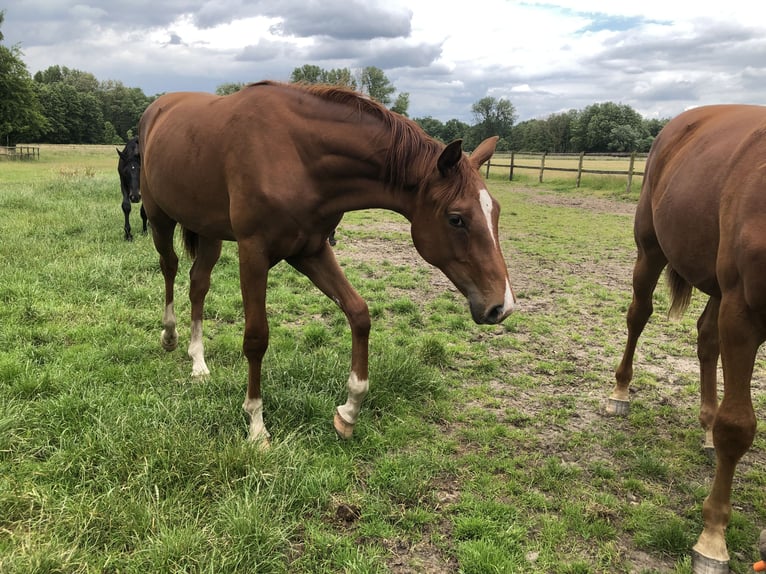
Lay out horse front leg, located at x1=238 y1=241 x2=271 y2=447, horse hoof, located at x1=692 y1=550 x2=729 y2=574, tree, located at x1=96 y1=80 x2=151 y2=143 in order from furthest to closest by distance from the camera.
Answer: tree, located at x1=96 y1=80 x2=151 y2=143 → horse front leg, located at x1=238 y1=241 x2=271 y2=447 → horse hoof, located at x1=692 y1=550 x2=729 y2=574

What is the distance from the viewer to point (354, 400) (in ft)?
11.0

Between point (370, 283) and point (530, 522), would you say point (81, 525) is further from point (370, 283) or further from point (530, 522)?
point (370, 283)

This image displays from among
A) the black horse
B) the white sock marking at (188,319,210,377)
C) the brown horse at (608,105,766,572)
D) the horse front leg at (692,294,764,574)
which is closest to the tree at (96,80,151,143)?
the black horse

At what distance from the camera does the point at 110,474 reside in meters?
2.67

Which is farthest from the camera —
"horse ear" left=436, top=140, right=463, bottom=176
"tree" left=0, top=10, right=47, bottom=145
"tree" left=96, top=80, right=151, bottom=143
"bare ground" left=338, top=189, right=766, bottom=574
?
"tree" left=96, top=80, right=151, bottom=143

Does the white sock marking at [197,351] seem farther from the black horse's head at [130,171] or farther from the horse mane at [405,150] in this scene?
the black horse's head at [130,171]

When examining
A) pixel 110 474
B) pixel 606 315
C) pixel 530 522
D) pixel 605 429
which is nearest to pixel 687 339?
pixel 606 315

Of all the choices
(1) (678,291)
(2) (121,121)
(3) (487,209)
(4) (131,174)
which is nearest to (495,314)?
(3) (487,209)

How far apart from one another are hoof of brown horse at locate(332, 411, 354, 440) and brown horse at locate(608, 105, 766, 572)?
6.58 ft

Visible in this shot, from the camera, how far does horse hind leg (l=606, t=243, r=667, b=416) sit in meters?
3.80

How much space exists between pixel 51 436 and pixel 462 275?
2699 mm

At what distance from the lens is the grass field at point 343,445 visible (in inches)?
93.0

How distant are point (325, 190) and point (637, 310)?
2.69 metres

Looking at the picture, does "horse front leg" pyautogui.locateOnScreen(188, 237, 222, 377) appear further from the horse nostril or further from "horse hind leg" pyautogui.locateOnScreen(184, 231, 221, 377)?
the horse nostril
